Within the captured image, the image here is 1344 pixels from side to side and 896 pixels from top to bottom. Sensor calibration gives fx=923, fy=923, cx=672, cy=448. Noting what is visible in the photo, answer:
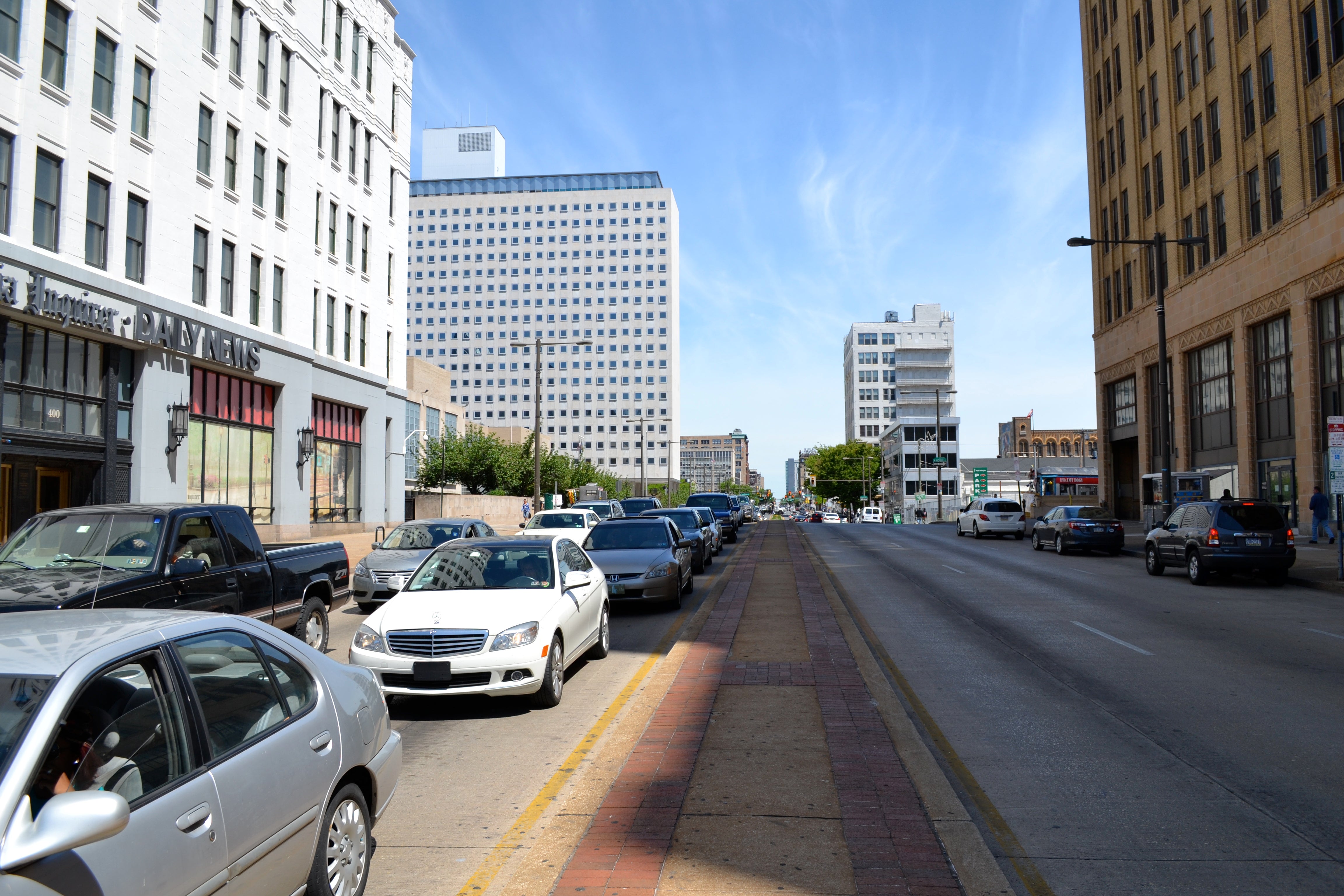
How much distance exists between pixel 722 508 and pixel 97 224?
24.3m

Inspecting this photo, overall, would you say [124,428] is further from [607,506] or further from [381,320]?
[381,320]

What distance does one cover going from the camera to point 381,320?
39.6m

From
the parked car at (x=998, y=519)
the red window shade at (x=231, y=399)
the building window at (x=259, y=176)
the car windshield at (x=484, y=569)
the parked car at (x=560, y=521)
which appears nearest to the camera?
the car windshield at (x=484, y=569)

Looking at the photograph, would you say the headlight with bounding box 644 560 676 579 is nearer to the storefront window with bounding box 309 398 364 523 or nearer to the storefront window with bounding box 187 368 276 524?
the storefront window with bounding box 187 368 276 524

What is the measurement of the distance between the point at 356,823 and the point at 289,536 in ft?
95.1

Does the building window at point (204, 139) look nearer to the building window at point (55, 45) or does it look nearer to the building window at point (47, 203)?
the building window at point (55, 45)

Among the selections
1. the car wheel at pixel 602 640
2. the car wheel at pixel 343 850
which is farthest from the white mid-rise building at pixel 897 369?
the car wheel at pixel 343 850

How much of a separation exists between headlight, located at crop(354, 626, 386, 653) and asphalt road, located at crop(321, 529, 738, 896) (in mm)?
612

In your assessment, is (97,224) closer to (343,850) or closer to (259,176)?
(259,176)

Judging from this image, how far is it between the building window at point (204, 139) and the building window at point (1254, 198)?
3450 cm

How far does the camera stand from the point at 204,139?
2705 centimetres

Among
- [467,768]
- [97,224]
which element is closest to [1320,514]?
[467,768]

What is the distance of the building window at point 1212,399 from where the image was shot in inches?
1382

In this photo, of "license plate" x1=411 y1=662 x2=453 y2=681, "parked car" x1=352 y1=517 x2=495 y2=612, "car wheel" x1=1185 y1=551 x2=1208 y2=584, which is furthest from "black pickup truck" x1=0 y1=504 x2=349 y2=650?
"car wheel" x1=1185 y1=551 x2=1208 y2=584
